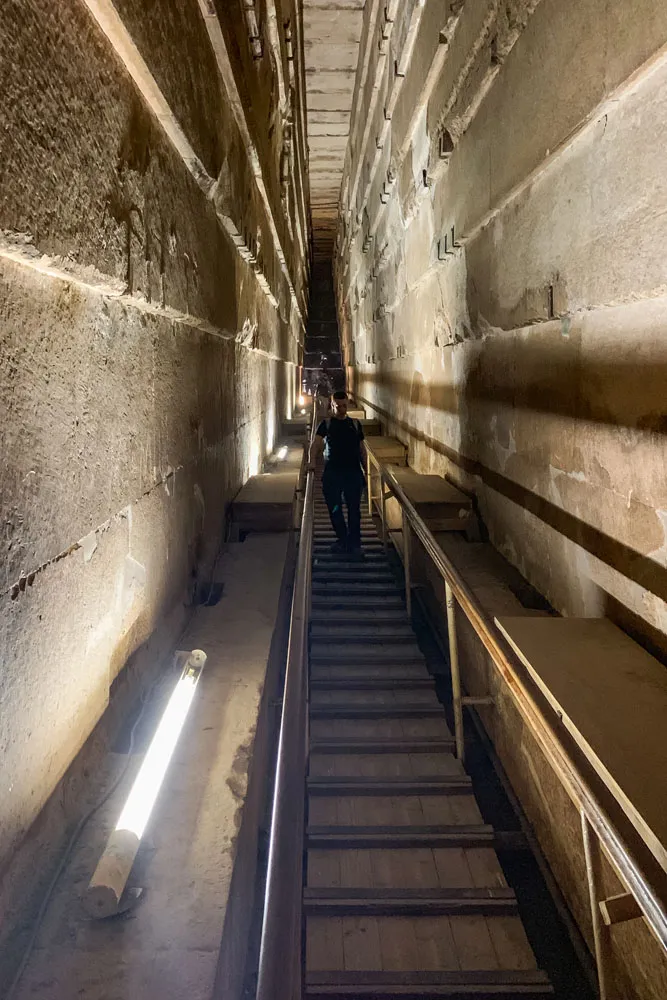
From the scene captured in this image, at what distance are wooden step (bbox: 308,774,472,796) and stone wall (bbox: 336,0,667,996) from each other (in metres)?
0.28

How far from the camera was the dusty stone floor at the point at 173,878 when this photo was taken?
4.10 ft

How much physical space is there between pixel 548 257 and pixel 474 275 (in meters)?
1.27

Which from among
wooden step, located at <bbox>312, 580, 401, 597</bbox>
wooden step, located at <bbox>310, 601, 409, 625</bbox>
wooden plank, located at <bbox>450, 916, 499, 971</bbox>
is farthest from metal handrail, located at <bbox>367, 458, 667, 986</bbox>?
wooden step, located at <bbox>312, 580, 401, 597</bbox>

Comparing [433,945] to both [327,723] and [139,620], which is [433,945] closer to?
[327,723]

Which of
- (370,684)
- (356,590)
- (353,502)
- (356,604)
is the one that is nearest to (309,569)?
(370,684)

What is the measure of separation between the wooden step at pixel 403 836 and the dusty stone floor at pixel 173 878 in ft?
2.77

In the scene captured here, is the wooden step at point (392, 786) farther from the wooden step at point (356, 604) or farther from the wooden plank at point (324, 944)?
the wooden step at point (356, 604)

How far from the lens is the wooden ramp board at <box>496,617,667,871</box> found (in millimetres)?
1395

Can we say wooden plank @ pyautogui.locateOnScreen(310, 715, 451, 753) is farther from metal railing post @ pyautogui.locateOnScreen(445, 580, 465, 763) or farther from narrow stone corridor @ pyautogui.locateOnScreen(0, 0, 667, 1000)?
metal railing post @ pyautogui.locateOnScreen(445, 580, 465, 763)

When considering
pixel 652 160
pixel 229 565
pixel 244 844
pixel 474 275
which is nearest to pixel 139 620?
pixel 244 844

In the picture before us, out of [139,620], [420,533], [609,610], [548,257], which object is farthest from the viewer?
[420,533]

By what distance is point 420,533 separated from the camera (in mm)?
3320

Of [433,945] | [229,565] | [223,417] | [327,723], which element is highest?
[223,417]

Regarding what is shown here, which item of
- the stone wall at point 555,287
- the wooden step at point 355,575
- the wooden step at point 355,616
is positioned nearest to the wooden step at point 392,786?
the stone wall at point 555,287
